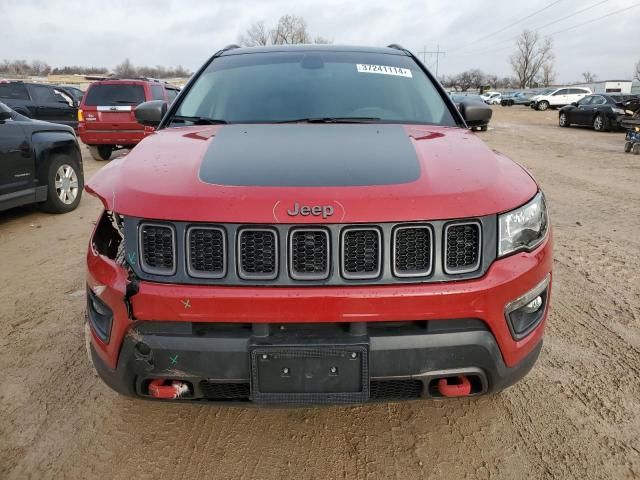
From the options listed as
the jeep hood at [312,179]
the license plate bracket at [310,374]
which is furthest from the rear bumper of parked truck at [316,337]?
the jeep hood at [312,179]

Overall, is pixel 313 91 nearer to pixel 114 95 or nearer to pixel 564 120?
pixel 114 95

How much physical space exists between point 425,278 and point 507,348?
0.44 meters

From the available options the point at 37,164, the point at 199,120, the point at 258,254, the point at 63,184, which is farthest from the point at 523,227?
the point at 63,184

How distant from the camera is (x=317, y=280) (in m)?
1.78

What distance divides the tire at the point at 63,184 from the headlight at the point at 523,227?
6041 mm

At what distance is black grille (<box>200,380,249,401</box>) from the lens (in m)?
1.88

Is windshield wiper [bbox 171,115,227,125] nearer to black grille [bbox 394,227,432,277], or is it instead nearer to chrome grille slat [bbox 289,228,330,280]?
Answer: chrome grille slat [bbox 289,228,330,280]

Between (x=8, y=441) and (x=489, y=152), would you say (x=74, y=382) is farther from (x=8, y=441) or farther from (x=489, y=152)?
(x=489, y=152)

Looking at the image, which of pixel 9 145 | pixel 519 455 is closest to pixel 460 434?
pixel 519 455

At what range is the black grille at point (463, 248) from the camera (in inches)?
71.5

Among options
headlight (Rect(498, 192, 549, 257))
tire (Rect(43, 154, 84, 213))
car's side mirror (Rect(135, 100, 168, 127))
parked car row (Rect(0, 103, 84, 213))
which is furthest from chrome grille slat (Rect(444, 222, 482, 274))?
tire (Rect(43, 154, 84, 213))

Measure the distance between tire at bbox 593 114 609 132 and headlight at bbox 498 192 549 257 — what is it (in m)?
21.1

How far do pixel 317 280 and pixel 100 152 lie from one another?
1204cm

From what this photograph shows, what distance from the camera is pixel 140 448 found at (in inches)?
89.0
